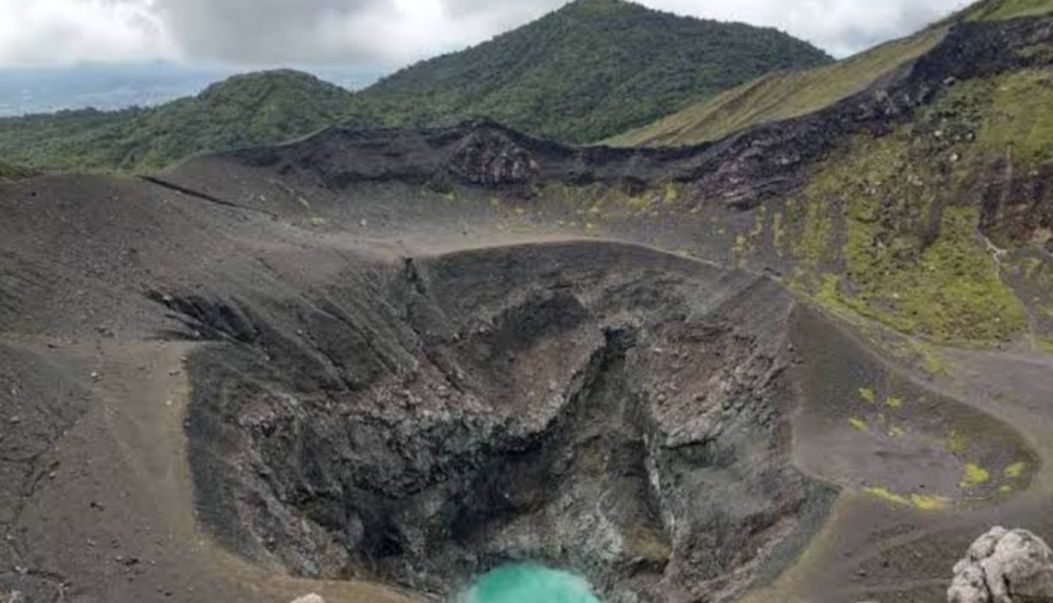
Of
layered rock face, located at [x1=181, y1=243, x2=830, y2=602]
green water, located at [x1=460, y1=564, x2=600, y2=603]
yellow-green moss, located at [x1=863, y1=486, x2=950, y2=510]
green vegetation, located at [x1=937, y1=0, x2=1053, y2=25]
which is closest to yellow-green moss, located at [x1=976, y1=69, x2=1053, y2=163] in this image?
green vegetation, located at [x1=937, y1=0, x2=1053, y2=25]

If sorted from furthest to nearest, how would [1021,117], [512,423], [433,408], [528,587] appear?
[1021,117] < [512,423] < [433,408] < [528,587]

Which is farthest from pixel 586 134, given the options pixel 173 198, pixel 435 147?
pixel 173 198

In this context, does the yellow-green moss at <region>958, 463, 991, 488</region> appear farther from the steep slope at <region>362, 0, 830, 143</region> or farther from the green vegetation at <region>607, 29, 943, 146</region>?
the steep slope at <region>362, 0, 830, 143</region>

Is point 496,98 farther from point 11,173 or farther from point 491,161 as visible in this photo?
point 11,173

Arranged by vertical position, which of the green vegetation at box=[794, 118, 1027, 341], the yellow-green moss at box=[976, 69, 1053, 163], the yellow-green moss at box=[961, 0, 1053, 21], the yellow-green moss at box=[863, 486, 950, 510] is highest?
the yellow-green moss at box=[961, 0, 1053, 21]

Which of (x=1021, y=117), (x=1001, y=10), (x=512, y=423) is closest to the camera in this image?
(x=512, y=423)

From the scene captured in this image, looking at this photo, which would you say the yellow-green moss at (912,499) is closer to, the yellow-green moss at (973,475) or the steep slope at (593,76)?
the yellow-green moss at (973,475)

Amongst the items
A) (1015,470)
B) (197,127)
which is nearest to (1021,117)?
(1015,470)

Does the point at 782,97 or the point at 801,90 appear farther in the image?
the point at 782,97
